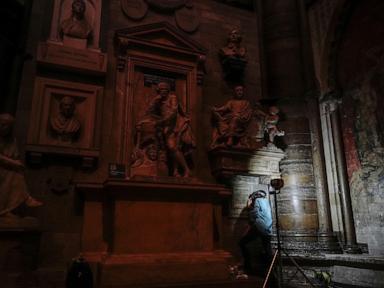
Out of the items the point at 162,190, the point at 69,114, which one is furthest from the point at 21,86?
the point at 162,190

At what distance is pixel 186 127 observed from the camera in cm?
659

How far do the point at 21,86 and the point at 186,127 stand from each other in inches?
127

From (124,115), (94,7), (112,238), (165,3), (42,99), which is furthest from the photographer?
(165,3)

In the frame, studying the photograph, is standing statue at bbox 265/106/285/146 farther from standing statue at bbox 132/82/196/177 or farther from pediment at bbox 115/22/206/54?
pediment at bbox 115/22/206/54

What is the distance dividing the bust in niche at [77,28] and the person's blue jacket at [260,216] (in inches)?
185

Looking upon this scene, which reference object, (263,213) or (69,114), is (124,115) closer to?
(69,114)

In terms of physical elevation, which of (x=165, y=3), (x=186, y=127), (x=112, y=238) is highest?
(x=165, y=3)

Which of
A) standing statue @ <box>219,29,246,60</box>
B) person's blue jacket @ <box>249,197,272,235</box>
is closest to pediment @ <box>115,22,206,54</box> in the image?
standing statue @ <box>219,29,246,60</box>

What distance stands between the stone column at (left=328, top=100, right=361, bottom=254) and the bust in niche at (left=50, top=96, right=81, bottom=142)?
557cm

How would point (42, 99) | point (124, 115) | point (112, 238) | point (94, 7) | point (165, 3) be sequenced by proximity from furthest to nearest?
point (165, 3) < point (94, 7) < point (124, 115) < point (42, 99) < point (112, 238)

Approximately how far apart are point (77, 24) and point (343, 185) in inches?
261

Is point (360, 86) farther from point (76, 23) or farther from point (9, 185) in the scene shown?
point (9, 185)

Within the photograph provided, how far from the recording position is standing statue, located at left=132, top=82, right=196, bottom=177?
6309 mm

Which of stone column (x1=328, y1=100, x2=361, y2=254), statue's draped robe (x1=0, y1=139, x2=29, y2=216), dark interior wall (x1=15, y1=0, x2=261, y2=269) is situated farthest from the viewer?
stone column (x1=328, y1=100, x2=361, y2=254)
